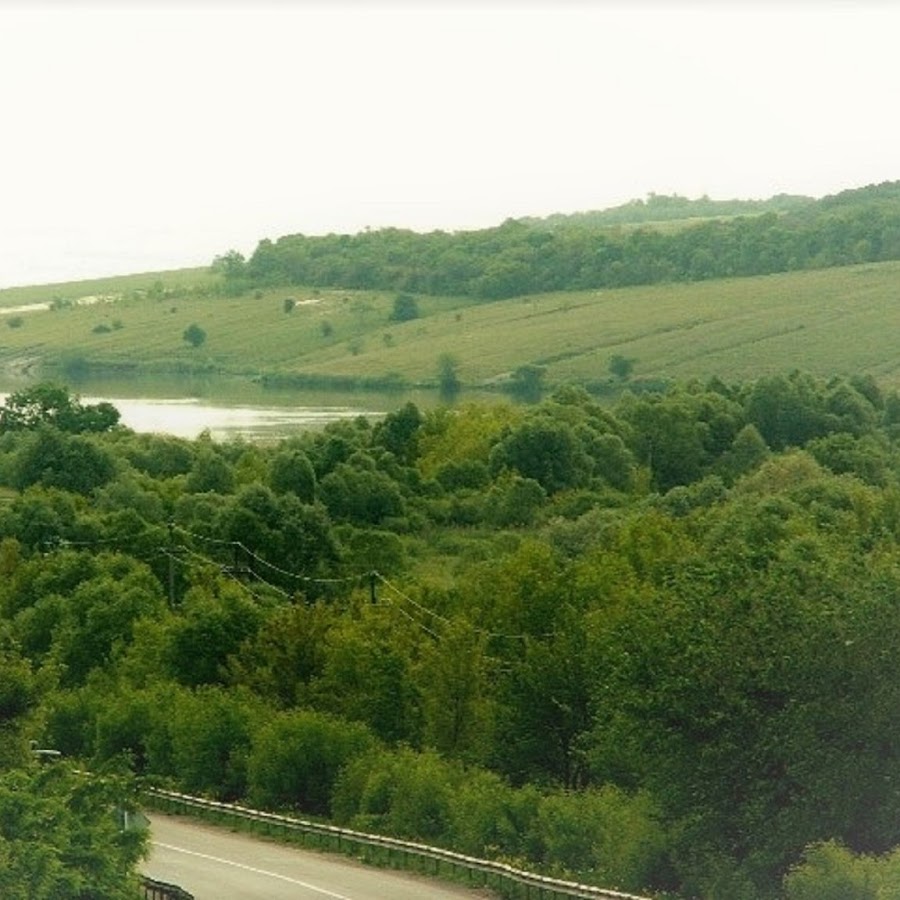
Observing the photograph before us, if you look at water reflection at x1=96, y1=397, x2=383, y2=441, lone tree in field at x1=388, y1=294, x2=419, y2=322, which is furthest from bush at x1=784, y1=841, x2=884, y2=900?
lone tree in field at x1=388, y1=294, x2=419, y2=322

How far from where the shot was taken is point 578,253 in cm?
16338

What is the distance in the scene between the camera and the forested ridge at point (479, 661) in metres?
25.7

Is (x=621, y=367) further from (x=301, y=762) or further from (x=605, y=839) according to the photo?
(x=605, y=839)

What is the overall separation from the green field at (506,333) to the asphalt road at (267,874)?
78531 millimetres

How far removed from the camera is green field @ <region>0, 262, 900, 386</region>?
120125 millimetres

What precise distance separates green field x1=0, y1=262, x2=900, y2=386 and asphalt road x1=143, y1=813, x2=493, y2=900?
78.5 metres

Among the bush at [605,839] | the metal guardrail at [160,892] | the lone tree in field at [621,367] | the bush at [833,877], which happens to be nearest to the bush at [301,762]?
the bush at [605,839]

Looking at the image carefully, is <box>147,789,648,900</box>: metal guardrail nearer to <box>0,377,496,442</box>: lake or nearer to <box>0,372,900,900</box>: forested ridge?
<box>0,372,900,900</box>: forested ridge

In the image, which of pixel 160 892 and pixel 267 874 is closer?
pixel 160 892

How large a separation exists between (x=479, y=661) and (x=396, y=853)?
320 inches

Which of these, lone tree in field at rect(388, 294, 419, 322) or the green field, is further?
lone tree in field at rect(388, 294, 419, 322)

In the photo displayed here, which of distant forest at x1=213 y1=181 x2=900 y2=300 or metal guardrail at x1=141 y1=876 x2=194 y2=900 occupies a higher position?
metal guardrail at x1=141 y1=876 x2=194 y2=900

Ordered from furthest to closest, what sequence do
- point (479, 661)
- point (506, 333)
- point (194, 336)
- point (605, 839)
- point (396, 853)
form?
1. point (194, 336)
2. point (506, 333)
3. point (479, 661)
4. point (396, 853)
5. point (605, 839)

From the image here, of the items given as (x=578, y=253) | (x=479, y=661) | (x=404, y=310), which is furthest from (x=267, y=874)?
(x=578, y=253)
